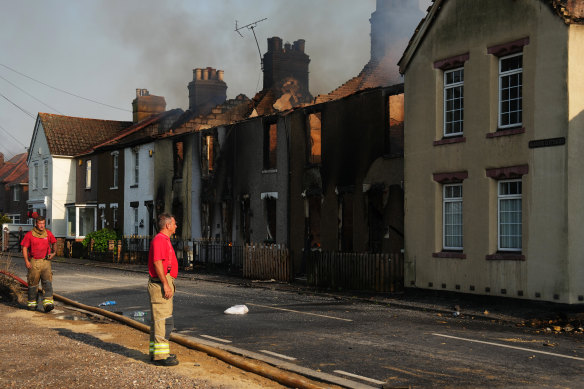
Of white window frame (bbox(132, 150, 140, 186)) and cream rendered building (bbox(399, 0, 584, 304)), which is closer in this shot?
cream rendered building (bbox(399, 0, 584, 304))

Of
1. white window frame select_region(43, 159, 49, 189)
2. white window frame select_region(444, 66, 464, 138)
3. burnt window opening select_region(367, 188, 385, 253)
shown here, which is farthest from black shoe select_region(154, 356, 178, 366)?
white window frame select_region(43, 159, 49, 189)

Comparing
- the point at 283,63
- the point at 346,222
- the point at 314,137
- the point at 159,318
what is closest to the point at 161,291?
the point at 159,318

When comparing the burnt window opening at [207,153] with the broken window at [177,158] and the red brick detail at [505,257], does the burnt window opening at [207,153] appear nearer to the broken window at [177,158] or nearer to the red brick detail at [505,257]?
the broken window at [177,158]

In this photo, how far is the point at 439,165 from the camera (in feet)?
62.1

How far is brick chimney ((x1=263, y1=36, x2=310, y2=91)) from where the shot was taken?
37.7 m

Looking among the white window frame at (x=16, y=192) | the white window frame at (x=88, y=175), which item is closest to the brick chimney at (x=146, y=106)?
the white window frame at (x=88, y=175)

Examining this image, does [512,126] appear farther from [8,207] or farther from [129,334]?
[8,207]

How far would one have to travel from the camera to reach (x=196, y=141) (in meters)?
33.2

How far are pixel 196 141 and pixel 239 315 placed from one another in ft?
64.1

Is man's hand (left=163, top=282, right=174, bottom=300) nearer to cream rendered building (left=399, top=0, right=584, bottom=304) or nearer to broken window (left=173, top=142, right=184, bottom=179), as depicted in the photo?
cream rendered building (left=399, top=0, right=584, bottom=304)

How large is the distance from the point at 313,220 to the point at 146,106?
28.2m

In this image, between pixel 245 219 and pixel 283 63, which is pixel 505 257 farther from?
pixel 283 63

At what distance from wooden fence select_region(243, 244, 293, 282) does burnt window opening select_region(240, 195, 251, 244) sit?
140 inches

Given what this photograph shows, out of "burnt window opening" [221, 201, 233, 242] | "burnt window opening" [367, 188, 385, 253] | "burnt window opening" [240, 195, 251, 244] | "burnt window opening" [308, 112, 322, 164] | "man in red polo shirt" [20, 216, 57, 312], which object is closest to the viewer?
"man in red polo shirt" [20, 216, 57, 312]
